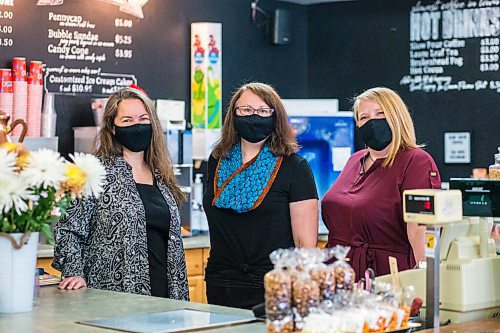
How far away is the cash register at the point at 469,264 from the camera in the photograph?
9.12 feet

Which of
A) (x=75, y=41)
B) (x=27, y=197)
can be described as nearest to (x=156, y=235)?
(x=27, y=197)

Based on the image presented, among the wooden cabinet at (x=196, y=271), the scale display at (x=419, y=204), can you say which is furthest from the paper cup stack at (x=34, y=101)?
the scale display at (x=419, y=204)

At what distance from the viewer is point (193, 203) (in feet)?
21.0

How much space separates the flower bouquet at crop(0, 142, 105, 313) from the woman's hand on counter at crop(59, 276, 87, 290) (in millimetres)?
459

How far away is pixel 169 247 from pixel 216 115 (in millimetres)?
2875

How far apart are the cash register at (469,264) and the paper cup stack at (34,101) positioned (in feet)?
10.3

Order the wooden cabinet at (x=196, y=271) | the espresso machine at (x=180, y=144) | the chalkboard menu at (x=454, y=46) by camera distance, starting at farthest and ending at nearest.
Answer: the chalkboard menu at (x=454, y=46) < the espresso machine at (x=180, y=144) < the wooden cabinet at (x=196, y=271)

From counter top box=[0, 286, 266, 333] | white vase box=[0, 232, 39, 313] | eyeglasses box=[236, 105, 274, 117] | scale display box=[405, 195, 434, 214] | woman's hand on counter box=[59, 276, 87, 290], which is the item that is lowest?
counter top box=[0, 286, 266, 333]

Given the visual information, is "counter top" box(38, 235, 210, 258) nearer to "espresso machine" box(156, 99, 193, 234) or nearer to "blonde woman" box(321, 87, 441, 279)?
"espresso machine" box(156, 99, 193, 234)

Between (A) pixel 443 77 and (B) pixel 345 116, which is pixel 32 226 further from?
(A) pixel 443 77

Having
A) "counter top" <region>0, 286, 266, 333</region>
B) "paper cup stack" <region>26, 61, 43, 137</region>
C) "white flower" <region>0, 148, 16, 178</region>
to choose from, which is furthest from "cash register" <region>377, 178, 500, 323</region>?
"paper cup stack" <region>26, 61, 43, 137</region>

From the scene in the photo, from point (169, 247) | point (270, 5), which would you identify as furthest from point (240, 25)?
point (169, 247)

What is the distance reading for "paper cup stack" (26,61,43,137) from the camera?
5477 millimetres

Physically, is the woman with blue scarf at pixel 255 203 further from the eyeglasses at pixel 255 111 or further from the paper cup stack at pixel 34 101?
the paper cup stack at pixel 34 101
